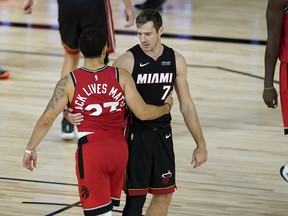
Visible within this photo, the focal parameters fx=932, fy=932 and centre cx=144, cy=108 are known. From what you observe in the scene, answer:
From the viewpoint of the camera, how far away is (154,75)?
5.29 m

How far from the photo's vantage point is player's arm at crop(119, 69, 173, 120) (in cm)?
505

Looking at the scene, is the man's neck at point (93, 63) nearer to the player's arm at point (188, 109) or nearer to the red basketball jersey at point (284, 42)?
the player's arm at point (188, 109)

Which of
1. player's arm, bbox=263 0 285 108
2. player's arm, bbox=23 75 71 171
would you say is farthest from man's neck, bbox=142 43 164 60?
player's arm, bbox=263 0 285 108

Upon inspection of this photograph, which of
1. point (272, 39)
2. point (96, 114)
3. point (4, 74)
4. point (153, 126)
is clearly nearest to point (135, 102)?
point (96, 114)

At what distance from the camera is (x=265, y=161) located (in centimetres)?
745

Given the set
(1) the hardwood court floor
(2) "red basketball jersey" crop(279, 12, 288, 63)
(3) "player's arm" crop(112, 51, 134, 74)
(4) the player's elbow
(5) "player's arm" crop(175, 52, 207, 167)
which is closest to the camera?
(4) the player's elbow

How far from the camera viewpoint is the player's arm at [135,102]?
5051 mm

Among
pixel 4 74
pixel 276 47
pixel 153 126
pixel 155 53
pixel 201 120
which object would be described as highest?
pixel 155 53

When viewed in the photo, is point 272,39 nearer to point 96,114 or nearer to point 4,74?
point 96,114

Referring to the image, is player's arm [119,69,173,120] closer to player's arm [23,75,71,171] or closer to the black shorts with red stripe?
the black shorts with red stripe

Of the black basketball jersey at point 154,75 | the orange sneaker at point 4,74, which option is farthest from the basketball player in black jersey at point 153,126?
the orange sneaker at point 4,74

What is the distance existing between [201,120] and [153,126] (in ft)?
10.9

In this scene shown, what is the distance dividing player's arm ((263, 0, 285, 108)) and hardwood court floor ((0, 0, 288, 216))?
0.94 meters

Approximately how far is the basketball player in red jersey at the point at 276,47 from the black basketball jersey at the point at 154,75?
72 cm
